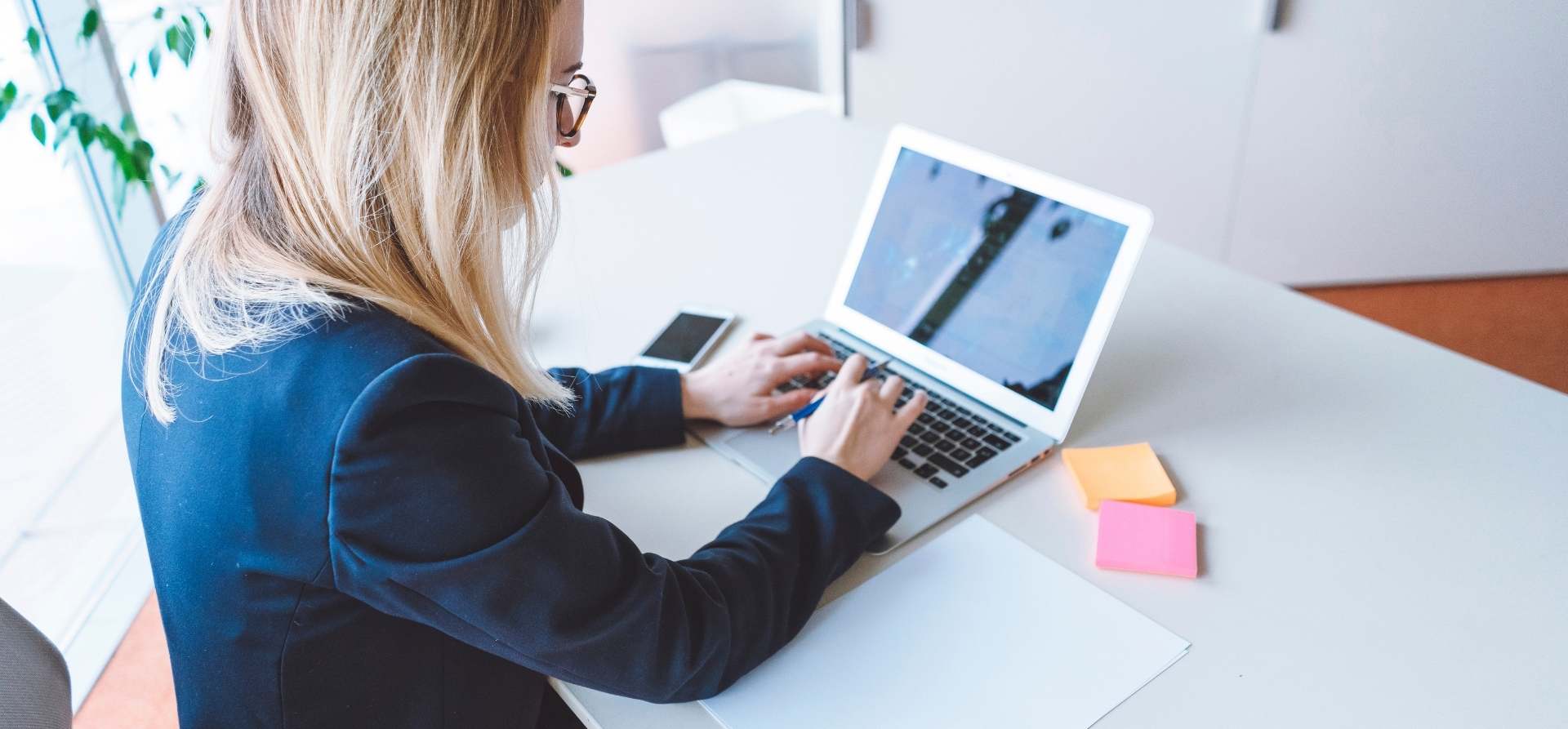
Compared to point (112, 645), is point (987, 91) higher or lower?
higher

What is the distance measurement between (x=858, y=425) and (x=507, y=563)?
1.28 feet

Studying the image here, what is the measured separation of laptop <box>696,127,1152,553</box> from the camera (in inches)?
40.1

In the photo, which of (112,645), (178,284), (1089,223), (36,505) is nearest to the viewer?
(178,284)

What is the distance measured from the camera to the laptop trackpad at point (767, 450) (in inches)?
41.1

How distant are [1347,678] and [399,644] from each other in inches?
26.8

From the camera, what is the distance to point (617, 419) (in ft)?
3.51

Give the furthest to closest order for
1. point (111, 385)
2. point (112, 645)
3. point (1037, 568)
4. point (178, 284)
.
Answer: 1. point (111, 385)
2. point (112, 645)
3. point (1037, 568)
4. point (178, 284)

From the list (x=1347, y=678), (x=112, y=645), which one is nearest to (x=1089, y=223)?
(x=1347, y=678)

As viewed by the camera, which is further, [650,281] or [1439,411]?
[650,281]

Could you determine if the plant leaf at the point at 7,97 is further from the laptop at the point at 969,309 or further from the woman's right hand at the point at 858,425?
the woman's right hand at the point at 858,425

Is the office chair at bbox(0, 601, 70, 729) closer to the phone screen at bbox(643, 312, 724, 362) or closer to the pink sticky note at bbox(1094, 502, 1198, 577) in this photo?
the phone screen at bbox(643, 312, 724, 362)

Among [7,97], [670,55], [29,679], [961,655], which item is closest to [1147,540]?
[961,655]

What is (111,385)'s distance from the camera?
2.27 m

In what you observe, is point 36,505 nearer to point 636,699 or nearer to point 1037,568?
point 636,699
